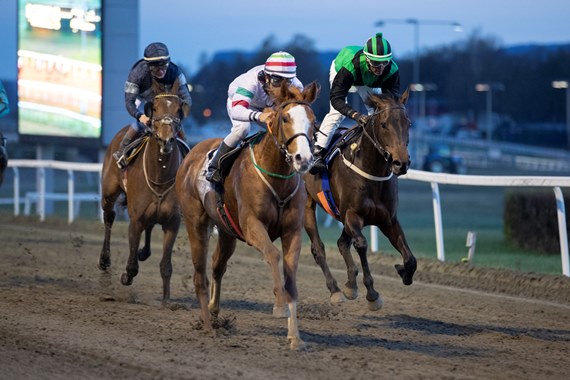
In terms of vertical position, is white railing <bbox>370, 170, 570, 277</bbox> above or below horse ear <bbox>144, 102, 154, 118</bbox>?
below

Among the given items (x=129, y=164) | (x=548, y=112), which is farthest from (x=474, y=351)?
(x=548, y=112)

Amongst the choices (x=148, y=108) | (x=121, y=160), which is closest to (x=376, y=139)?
(x=148, y=108)

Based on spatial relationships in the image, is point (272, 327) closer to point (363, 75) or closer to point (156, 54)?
point (363, 75)

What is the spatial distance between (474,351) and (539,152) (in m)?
57.8

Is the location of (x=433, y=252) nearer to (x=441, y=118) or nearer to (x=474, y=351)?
(x=474, y=351)

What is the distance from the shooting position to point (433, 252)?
48.0ft

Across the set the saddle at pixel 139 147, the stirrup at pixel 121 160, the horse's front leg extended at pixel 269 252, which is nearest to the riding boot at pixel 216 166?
the horse's front leg extended at pixel 269 252

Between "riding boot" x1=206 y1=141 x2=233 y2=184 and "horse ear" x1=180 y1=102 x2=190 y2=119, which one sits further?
"horse ear" x1=180 y1=102 x2=190 y2=119

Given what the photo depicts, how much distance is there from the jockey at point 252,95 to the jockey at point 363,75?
94 centimetres

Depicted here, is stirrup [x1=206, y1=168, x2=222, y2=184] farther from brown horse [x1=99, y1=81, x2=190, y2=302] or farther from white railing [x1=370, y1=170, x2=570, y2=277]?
white railing [x1=370, y1=170, x2=570, y2=277]

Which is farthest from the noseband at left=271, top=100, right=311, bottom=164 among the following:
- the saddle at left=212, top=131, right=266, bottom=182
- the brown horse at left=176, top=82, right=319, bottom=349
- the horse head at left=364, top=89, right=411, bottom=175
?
the horse head at left=364, top=89, right=411, bottom=175

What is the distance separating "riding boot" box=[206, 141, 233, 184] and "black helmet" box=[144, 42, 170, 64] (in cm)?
182

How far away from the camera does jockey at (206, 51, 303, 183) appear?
765cm

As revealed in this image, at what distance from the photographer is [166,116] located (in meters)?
9.11
